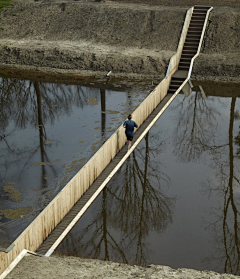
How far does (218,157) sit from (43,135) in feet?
25.8

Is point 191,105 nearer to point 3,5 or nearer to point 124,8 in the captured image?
point 124,8

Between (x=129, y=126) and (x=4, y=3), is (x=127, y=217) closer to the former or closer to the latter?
(x=129, y=126)

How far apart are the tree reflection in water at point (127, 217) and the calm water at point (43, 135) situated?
176cm

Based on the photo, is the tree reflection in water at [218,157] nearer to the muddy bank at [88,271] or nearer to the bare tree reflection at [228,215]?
the bare tree reflection at [228,215]

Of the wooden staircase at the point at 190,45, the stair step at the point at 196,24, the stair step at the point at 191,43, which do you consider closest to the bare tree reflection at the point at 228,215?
the wooden staircase at the point at 190,45

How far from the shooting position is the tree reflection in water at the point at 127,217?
12.5 m

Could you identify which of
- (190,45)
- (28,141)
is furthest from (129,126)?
(190,45)

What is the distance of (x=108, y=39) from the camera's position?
33156 millimetres

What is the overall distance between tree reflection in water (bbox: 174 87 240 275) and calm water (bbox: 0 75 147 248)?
3.22 metres

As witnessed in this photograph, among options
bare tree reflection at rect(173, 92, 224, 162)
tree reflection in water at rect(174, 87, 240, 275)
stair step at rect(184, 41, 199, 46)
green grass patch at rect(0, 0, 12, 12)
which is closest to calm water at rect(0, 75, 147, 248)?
bare tree reflection at rect(173, 92, 224, 162)

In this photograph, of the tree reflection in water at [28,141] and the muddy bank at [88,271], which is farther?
the tree reflection in water at [28,141]

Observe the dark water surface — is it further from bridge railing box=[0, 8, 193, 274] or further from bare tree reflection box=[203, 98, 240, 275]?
bridge railing box=[0, 8, 193, 274]

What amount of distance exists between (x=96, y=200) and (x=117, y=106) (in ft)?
32.9

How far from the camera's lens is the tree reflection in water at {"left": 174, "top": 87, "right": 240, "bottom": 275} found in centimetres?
1266
